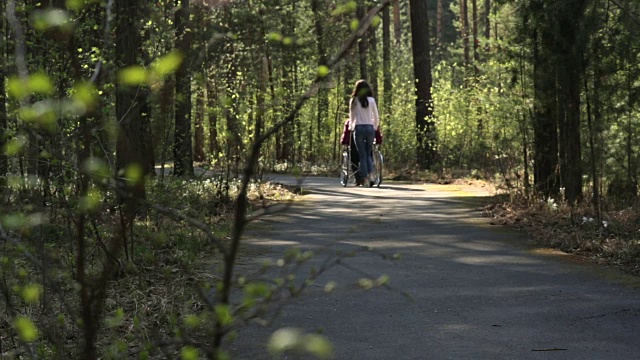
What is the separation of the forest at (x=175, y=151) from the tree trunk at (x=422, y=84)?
137 cm

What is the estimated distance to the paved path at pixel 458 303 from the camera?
19.6 ft

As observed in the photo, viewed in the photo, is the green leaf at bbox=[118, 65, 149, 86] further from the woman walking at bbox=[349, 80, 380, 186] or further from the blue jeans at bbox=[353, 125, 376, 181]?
the blue jeans at bbox=[353, 125, 376, 181]

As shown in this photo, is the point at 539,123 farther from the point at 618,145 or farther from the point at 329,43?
the point at 329,43

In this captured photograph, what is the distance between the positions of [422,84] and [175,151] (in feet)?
52.6

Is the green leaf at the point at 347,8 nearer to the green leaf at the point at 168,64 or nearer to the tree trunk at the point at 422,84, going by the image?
the green leaf at the point at 168,64

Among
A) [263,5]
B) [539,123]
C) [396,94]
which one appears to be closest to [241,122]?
[539,123]

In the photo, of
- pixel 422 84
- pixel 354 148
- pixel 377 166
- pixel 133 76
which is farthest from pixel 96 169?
pixel 422 84

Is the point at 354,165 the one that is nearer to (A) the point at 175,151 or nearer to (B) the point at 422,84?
(A) the point at 175,151

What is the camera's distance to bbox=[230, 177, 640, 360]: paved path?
598 cm

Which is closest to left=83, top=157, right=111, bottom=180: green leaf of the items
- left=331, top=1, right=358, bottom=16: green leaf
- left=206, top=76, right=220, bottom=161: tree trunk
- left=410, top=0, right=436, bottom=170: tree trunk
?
left=331, top=1, right=358, bottom=16: green leaf

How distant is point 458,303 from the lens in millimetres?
7426

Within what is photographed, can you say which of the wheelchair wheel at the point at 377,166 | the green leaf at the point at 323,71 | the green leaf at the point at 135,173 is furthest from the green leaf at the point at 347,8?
the wheelchair wheel at the point at 377,166

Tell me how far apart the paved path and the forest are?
76cm

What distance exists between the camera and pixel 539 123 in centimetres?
1430
